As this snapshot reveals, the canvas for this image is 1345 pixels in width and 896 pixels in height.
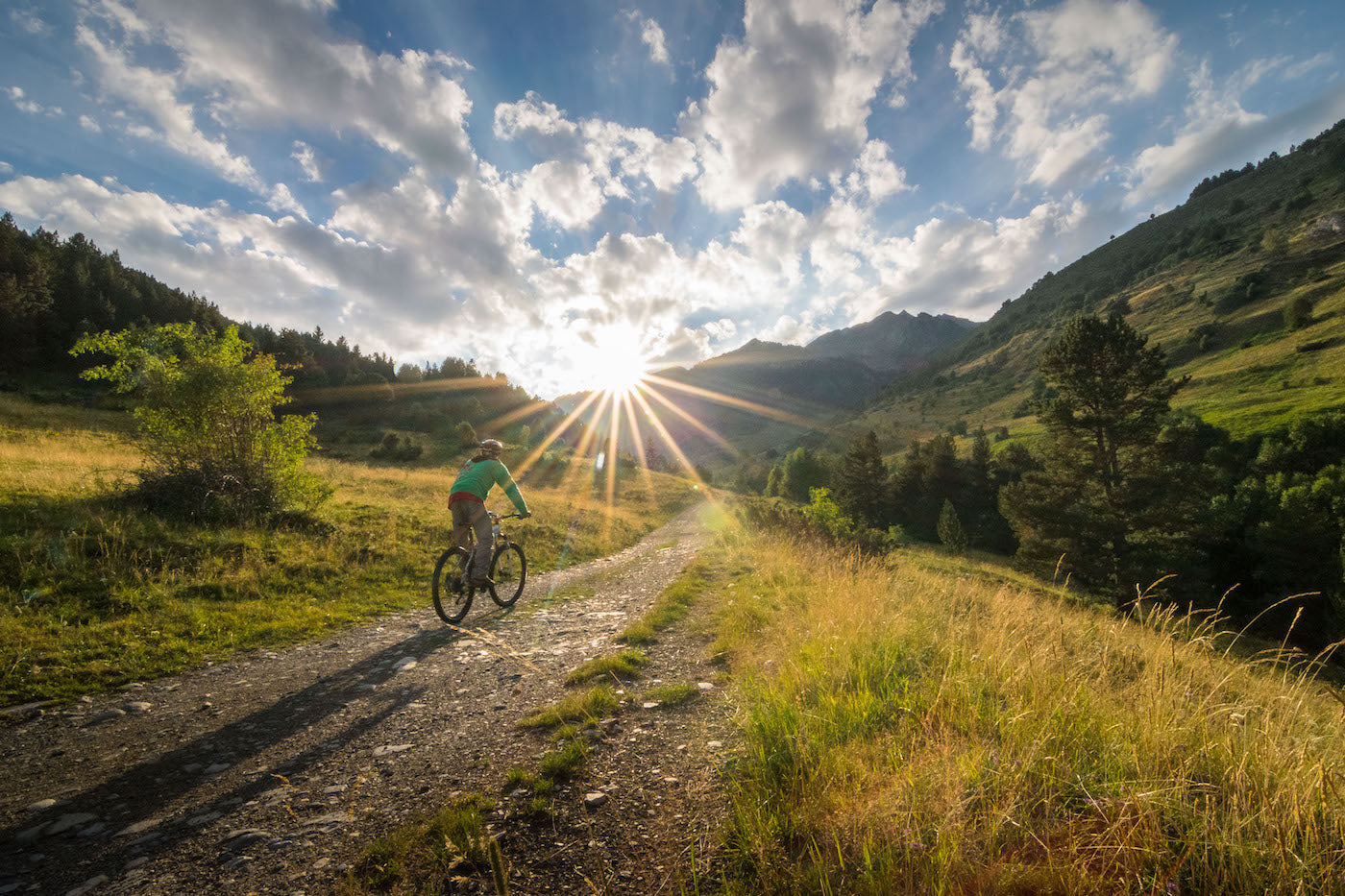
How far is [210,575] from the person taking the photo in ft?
32.9

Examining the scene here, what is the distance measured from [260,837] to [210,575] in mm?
9315

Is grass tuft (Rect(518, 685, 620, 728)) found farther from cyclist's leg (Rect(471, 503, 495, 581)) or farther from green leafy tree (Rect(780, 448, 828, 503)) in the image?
green leafy tree (Rect(780, 448, 828, 503))

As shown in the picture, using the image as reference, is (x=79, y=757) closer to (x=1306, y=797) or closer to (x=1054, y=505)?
(x=1306, y=797)

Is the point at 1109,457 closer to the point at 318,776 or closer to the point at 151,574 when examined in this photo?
the point at 318,776

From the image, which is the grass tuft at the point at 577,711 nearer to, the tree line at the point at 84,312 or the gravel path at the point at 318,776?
the gravel path at the point at 318,776

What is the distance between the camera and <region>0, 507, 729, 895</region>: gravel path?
3.16m

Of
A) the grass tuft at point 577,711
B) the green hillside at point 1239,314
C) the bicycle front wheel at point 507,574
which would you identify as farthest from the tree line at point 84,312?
the green hillside at point 1239,314

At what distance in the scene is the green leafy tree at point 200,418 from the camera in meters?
13.2

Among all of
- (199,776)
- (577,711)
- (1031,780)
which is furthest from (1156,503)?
(199,776)

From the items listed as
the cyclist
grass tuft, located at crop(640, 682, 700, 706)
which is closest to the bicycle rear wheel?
the cyclist

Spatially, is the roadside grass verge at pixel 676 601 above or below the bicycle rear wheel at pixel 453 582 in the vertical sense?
below

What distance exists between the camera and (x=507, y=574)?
11.2 metres

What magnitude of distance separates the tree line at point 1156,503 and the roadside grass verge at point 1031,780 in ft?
65.2

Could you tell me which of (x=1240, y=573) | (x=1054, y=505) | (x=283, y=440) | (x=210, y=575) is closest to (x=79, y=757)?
(x=210, y=575)
